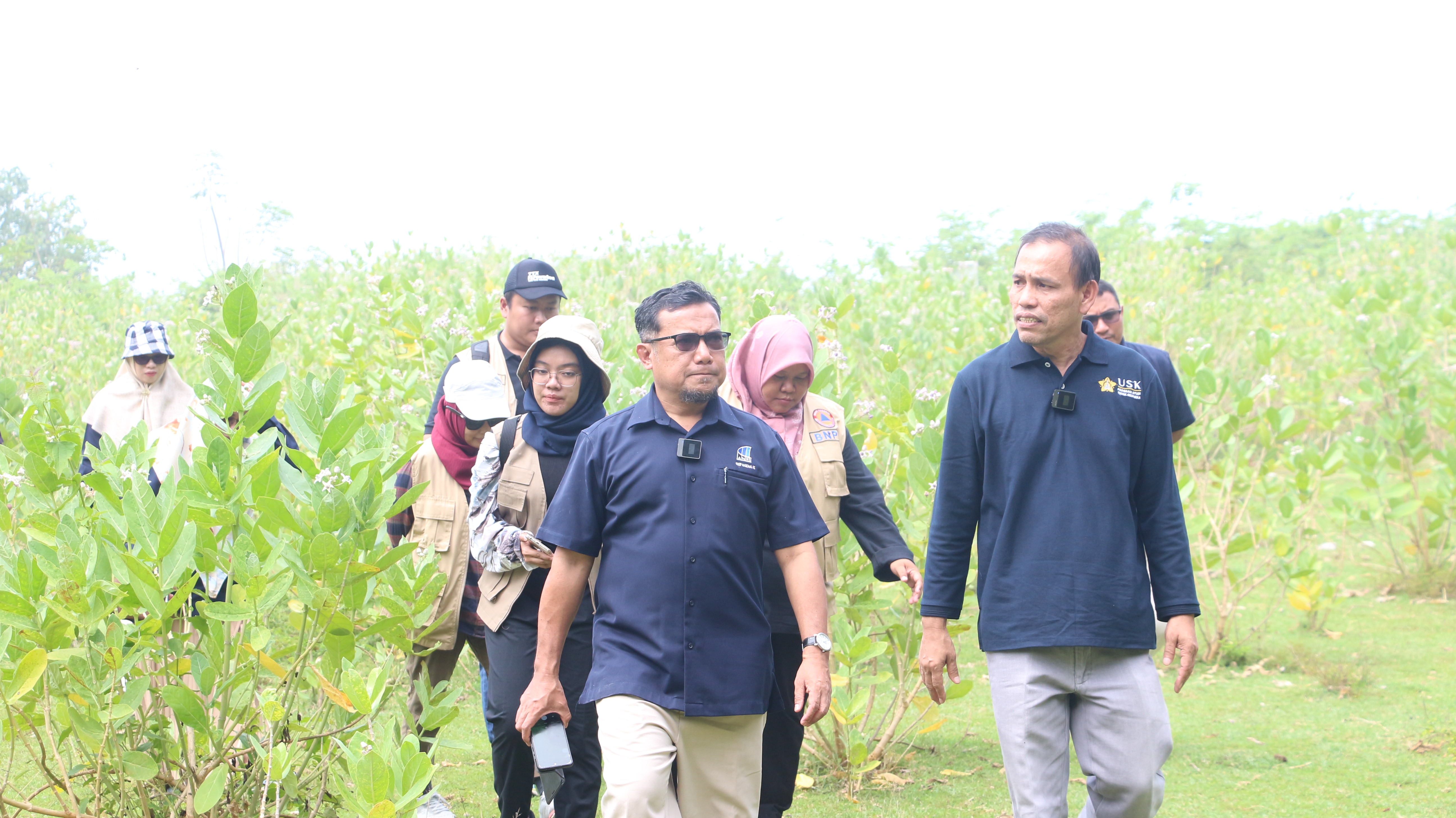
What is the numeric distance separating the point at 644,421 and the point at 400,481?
145 centimetres

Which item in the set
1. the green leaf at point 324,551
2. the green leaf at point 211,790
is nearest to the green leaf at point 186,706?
the green leaf at point 211,790

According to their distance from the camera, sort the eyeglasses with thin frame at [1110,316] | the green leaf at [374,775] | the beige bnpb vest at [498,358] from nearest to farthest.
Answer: the green leaf at [374,775], the beige bnpb vest at [498,358], the eyeglasses with thin frame at [1110,316]

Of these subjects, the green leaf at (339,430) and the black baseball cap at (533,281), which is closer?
the green leaf at (339,430)

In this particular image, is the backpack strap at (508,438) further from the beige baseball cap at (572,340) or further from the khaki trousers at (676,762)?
the khaki trousers at (676,762)

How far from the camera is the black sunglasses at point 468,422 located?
4.01 m

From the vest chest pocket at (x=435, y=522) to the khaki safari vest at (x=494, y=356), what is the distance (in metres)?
0.75

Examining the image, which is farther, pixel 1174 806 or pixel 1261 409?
pixel 1261 409

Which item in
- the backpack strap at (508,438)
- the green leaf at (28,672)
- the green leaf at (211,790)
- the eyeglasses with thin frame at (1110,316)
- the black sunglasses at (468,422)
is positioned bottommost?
the green leaf at (211,790)

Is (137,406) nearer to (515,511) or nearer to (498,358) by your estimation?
(498,358)

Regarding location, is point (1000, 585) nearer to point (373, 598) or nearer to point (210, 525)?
point (373, 598)

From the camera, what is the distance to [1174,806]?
457 centimetres

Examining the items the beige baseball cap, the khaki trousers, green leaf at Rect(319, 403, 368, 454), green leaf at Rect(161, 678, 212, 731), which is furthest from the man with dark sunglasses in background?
green leaf at Rect(161, 678, 212, 731)

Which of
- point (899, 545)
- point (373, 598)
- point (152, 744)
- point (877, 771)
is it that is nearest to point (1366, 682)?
point (877, 771)

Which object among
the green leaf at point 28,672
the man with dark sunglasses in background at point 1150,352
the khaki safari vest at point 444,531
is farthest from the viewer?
the man with dark sunglasses in background at point 1150,352
